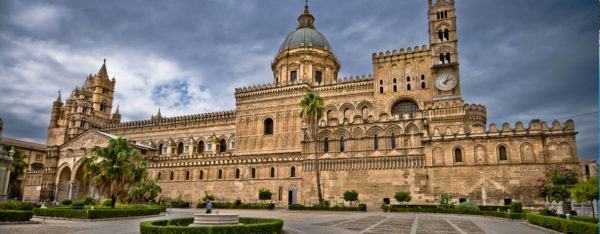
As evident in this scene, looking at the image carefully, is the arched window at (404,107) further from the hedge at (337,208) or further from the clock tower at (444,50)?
the hedge at (337,208)

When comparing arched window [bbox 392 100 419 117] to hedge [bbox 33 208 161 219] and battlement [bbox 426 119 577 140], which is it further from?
hedge [bbox 33 208 161 219]

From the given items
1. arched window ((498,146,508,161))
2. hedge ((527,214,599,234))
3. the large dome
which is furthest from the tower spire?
hedge ((527,214,599,234))

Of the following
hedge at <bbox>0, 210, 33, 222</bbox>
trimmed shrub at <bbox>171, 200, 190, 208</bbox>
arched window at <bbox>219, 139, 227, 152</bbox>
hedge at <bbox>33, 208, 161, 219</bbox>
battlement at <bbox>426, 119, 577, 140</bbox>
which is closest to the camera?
hedge at <bbox>0, 210, 33, 222</bbox>

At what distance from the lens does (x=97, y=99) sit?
241 feet

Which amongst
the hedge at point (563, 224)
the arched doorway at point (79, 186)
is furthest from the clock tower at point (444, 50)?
the arched doorway at point (79, 186)

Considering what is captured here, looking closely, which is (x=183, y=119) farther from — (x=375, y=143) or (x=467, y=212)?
(x=467, y=212)

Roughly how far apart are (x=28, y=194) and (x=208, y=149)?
28.6 meters

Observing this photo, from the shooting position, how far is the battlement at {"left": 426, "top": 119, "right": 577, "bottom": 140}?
29.8 meters

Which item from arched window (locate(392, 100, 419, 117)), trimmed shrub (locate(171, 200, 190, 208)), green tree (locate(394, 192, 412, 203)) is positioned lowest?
trimmed shrub (locate(171, 200, 190, 208))

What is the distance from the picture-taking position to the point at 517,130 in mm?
31047

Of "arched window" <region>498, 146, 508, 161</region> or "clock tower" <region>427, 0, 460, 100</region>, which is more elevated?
"clock tower" <region>427, 0, 460, 100</region>

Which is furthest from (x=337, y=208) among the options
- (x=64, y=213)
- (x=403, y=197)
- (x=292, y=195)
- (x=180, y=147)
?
(x=180, y=147)

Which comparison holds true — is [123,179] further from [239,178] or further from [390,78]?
[390,78]

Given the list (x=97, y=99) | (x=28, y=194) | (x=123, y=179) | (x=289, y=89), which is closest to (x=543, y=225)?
(x=123, y=179)
